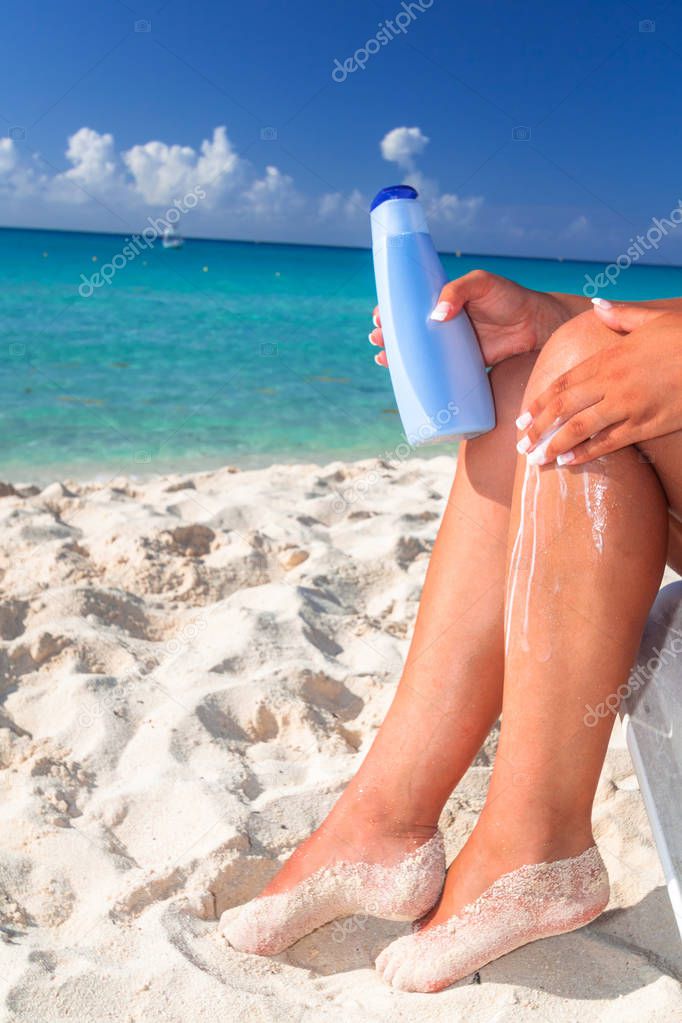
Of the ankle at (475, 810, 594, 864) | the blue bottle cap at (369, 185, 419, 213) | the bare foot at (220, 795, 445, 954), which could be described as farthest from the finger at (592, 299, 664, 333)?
the bare foot at (220, 795, 445, 954)

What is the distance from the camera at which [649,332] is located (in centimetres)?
95

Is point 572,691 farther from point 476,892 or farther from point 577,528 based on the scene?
point 476,892

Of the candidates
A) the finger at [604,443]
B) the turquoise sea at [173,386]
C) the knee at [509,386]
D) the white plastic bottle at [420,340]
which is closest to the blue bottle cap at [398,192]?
the white plastic bottle at [420,340]

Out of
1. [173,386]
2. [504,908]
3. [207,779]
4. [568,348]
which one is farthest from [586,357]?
[173,386]

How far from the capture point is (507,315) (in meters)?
1.28

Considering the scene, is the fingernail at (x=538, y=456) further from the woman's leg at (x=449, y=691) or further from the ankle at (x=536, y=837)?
the ankle at (x=536, y=837)

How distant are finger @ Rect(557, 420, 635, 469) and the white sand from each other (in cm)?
56

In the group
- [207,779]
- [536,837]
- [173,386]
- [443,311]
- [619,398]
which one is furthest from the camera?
[173,386]

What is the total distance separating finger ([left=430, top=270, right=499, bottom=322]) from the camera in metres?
1.16

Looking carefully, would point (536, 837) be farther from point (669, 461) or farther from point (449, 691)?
point (669, 461)

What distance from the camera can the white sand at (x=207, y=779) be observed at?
103 centimetres

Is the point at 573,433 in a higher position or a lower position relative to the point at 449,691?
higher

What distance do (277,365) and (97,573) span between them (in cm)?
567

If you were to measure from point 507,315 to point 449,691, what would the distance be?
51cm
